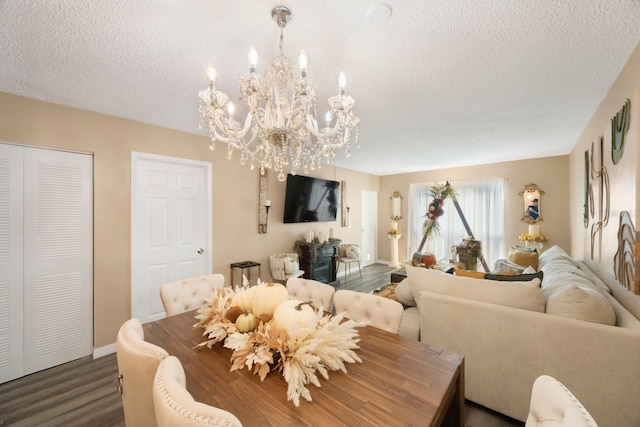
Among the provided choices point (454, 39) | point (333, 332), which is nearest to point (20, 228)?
point (333, 332)

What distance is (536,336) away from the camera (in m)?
1.53

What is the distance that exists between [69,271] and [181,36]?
246cm

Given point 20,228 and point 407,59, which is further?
point 20,228

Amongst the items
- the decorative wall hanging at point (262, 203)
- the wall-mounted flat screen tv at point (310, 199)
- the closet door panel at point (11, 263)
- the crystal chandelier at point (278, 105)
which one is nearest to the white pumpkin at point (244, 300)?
the crystal chandelier at point (278, 105)

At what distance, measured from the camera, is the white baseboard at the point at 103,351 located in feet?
8.14

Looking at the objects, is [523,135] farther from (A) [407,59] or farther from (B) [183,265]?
(B) [183,265]

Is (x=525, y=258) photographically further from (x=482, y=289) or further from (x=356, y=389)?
(x=356, y=389)

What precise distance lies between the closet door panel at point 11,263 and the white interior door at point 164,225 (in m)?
0.80

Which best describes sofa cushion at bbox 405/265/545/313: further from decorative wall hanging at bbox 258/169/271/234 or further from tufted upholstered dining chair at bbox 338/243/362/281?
tufted upholstered dining chair at bbox 338/243/362/281

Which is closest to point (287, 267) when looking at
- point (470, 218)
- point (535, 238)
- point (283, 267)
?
point (283, 267)

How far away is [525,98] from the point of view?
2254mm

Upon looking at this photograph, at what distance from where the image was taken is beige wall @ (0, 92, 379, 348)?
2238mm

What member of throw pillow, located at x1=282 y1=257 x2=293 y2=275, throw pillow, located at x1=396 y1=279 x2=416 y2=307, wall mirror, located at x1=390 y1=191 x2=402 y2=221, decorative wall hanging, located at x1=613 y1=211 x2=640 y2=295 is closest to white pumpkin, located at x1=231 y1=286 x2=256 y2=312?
throw pillow, located at x1=396 y1=279 x2=416 y2=307

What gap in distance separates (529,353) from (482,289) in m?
0.43
